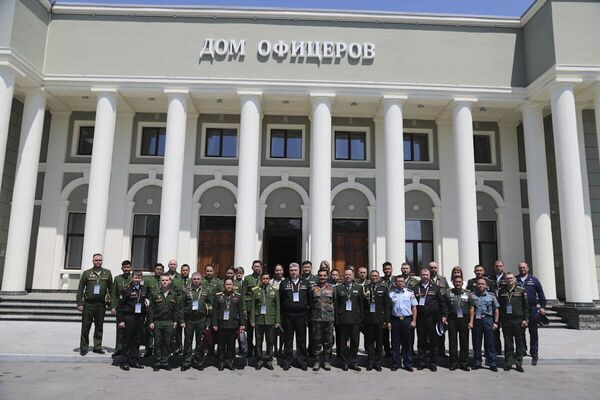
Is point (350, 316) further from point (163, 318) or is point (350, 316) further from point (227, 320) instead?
point (163, 318)

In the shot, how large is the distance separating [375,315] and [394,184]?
8294 mm

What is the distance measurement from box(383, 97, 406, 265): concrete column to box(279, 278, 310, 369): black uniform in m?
7.46

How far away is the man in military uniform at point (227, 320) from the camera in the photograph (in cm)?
805

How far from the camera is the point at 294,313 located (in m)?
8.23

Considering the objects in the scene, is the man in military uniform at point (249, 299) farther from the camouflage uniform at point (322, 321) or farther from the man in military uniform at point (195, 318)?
the camouflage uniform at point (322, 321)

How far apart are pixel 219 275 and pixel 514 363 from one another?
1175 cm

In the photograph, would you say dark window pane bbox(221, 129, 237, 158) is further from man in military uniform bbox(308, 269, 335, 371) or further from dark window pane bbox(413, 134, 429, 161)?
man in military uniform bbox(308, 269, 335, 371)

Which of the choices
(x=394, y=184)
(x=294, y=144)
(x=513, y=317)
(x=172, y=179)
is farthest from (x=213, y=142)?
(x=513, y=317)

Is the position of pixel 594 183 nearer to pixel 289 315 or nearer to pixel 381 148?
pixel 381 148

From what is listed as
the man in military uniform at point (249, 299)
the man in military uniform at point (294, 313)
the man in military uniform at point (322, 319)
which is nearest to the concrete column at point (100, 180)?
the man in military uniform at point (249, 299)

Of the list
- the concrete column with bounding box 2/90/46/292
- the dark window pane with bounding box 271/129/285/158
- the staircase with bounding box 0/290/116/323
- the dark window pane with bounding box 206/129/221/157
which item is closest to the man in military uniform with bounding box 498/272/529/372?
the staircase with bounding box 0/290/116/323

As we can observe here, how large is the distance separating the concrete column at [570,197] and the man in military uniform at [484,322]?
7573 millimetres

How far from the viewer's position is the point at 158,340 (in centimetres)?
796

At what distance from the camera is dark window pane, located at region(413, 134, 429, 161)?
1892cm
